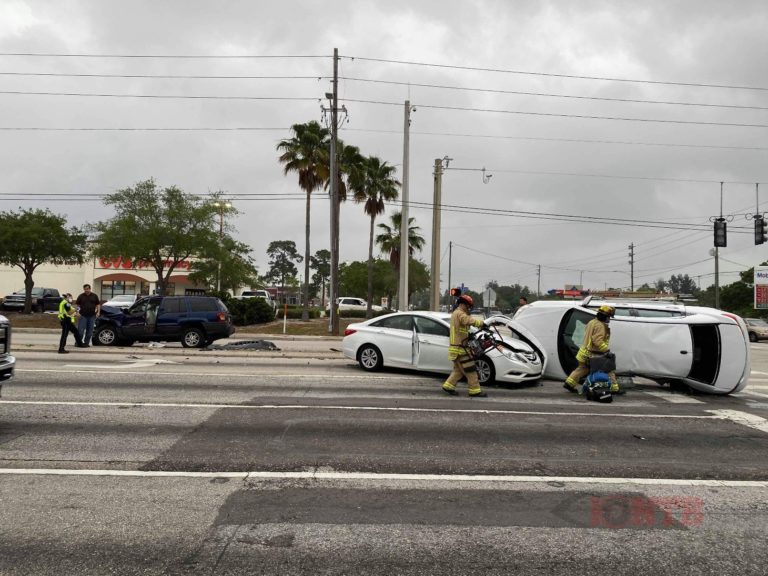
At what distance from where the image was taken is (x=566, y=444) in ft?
20.5

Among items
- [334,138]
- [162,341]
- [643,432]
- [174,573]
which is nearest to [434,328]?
[643,432]

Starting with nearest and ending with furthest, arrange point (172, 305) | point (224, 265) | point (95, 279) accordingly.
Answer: point (172, 305), point (224, 265), point (95, 279)

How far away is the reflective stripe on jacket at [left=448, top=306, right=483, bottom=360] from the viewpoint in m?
8.93

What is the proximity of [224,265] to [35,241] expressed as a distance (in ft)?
32.3

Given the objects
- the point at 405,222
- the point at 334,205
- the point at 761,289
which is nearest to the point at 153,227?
the point at 334,205

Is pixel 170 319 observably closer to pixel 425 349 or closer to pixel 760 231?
pixel 425 349

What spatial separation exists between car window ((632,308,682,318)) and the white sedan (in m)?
1.98

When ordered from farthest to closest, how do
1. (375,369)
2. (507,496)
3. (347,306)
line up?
(347,306) → (375,369) → (507,496)

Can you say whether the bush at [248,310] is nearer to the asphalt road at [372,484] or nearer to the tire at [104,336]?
the tire at [104,336]

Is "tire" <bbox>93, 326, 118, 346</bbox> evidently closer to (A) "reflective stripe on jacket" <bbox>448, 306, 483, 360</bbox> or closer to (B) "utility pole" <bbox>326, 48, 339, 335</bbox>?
(B) "utility pole" <bbox>326, 48, 339, 335</bbox>

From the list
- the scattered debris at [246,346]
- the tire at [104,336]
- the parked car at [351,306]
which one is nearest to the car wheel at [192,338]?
the scattered debris at [246,346]

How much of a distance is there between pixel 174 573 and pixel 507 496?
2541 millimetres

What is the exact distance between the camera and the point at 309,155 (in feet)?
107

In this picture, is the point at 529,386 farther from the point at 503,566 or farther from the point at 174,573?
the point at 174,573
